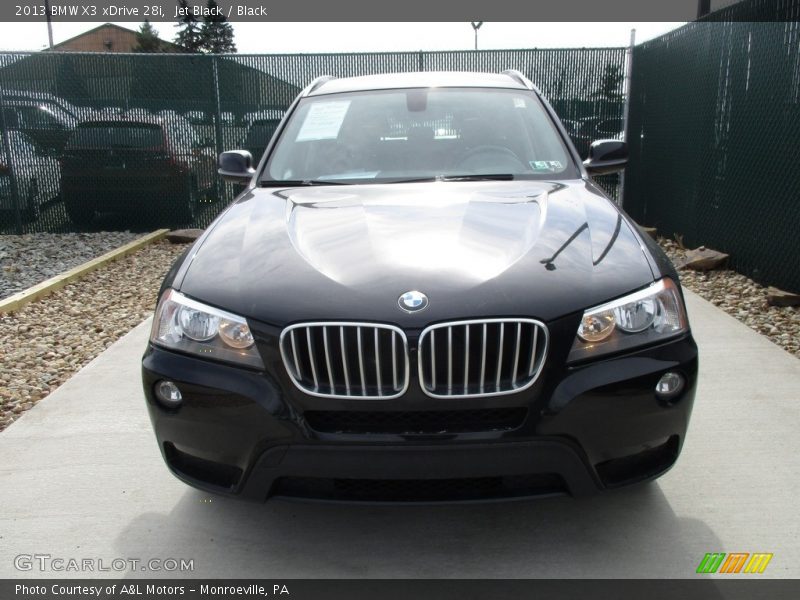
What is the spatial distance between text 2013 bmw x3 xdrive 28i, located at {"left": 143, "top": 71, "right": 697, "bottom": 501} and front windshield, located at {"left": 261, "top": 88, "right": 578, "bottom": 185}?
980mm

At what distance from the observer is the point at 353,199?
10.6ft

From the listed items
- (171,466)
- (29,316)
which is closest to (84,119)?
(29,316)

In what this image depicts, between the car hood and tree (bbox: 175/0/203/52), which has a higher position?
tree (bbox: 175/0/203/52)

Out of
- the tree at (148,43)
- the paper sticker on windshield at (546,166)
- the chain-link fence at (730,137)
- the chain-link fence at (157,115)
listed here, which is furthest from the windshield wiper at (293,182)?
the tree at (148,43)

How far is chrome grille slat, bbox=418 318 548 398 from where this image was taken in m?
2.22

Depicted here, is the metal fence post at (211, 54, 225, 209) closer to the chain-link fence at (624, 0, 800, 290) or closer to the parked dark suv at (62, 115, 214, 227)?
the parked dark suv at (62, 115, 214, 227)

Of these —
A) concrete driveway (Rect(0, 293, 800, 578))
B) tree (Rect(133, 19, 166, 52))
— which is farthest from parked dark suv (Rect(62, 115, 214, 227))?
tree (Rect(133, 19, 166, 52))

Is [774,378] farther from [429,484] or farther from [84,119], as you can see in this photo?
[84,119]

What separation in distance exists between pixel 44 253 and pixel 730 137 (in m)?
7.57

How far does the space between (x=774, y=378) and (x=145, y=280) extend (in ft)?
18.7

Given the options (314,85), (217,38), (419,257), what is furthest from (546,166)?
(217,38)

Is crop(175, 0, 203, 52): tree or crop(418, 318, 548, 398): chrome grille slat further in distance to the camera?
crop(175, 0, 203, 52): tree

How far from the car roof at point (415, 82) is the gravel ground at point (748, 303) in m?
2.51

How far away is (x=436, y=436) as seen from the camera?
2232 millimetres
